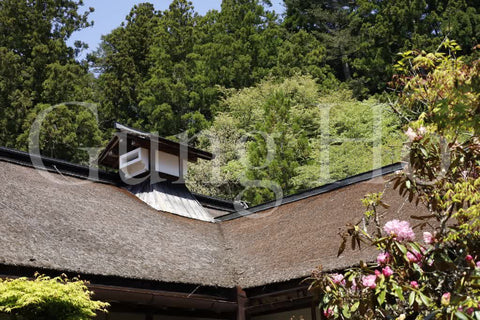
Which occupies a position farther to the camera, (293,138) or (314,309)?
(293,138)

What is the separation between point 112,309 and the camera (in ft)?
27.4

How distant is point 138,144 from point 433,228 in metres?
8.79

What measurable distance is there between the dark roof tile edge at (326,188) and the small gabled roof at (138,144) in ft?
→ 6.13

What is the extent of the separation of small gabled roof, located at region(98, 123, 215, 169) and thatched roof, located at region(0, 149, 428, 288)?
125 centimetres

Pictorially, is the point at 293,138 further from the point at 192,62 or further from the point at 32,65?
the point at 32,65

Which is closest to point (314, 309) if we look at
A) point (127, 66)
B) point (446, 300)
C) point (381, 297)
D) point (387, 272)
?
point (387, 272)

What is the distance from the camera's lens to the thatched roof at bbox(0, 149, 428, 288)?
7.49 metres

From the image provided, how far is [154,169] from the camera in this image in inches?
511

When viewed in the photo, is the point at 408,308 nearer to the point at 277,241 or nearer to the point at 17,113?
the point at 277,241

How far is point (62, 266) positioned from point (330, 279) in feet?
10.9

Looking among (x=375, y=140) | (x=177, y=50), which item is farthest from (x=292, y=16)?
(x=375, y=140)

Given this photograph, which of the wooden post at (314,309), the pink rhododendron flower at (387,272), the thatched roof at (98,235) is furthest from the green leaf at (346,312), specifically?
the wooden post at (314,309)

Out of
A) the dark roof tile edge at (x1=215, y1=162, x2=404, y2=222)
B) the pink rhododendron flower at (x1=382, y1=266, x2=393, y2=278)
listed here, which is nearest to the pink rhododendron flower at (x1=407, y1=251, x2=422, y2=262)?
the pink rhododendron flower at (x1=382, y1=266, x2=393, y2=278)

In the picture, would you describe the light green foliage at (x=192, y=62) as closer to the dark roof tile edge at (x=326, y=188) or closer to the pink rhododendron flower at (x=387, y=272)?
the dark roof tile edge at (x=326, y=188)
